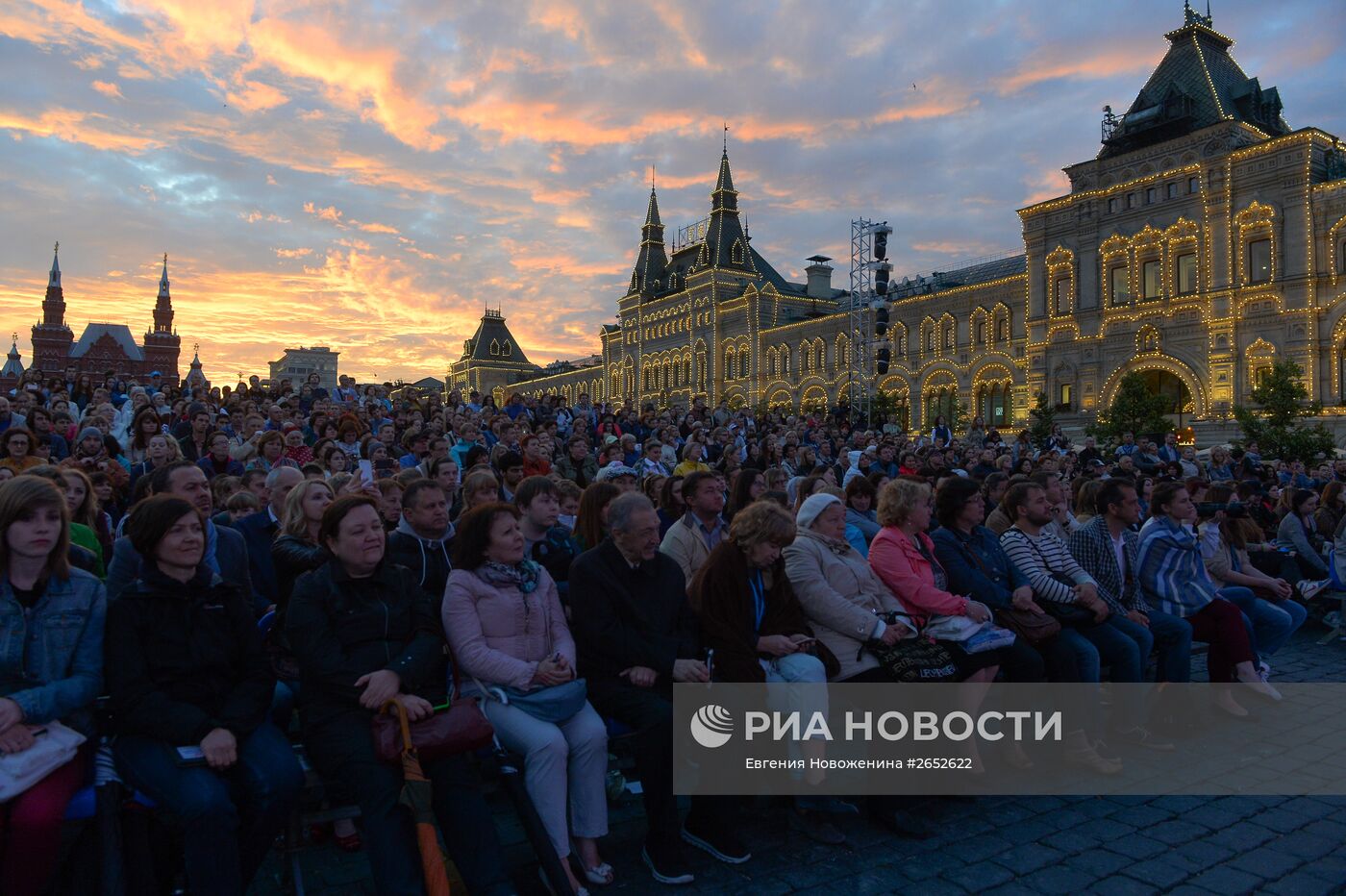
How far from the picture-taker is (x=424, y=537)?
5102mm

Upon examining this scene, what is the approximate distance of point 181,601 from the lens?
3793 millimetres

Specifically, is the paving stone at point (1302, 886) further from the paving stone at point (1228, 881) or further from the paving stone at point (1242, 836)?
the paving stone at point (1242, 836)

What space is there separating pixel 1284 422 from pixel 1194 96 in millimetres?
20611

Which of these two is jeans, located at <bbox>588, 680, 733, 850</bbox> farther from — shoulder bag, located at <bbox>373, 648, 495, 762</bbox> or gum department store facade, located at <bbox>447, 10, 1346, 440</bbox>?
gum department store facade, located at <bbox>447, 10, 1346, 440</bbox>

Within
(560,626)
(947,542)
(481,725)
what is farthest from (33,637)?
(947,542)

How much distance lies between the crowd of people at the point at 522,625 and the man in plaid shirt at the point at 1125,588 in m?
0.02

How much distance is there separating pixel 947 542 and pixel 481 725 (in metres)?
3.65

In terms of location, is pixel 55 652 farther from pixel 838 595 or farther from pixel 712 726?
pixel 838 595

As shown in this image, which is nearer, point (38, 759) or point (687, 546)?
point (38, 759)

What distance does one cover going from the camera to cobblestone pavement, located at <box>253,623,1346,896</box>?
12.9ft

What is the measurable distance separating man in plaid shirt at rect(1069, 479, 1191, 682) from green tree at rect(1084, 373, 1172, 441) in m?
28.7

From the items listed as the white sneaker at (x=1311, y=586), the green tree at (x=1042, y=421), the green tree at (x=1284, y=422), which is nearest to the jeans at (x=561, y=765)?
the white sneaker at (x=1311, y=586)

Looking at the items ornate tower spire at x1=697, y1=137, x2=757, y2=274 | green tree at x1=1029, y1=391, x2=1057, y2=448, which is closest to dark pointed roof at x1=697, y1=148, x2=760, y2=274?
ornate tower spire at x1=697, y1=137, x2=757, y2=274

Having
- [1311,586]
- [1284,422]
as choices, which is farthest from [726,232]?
[1311,586]
